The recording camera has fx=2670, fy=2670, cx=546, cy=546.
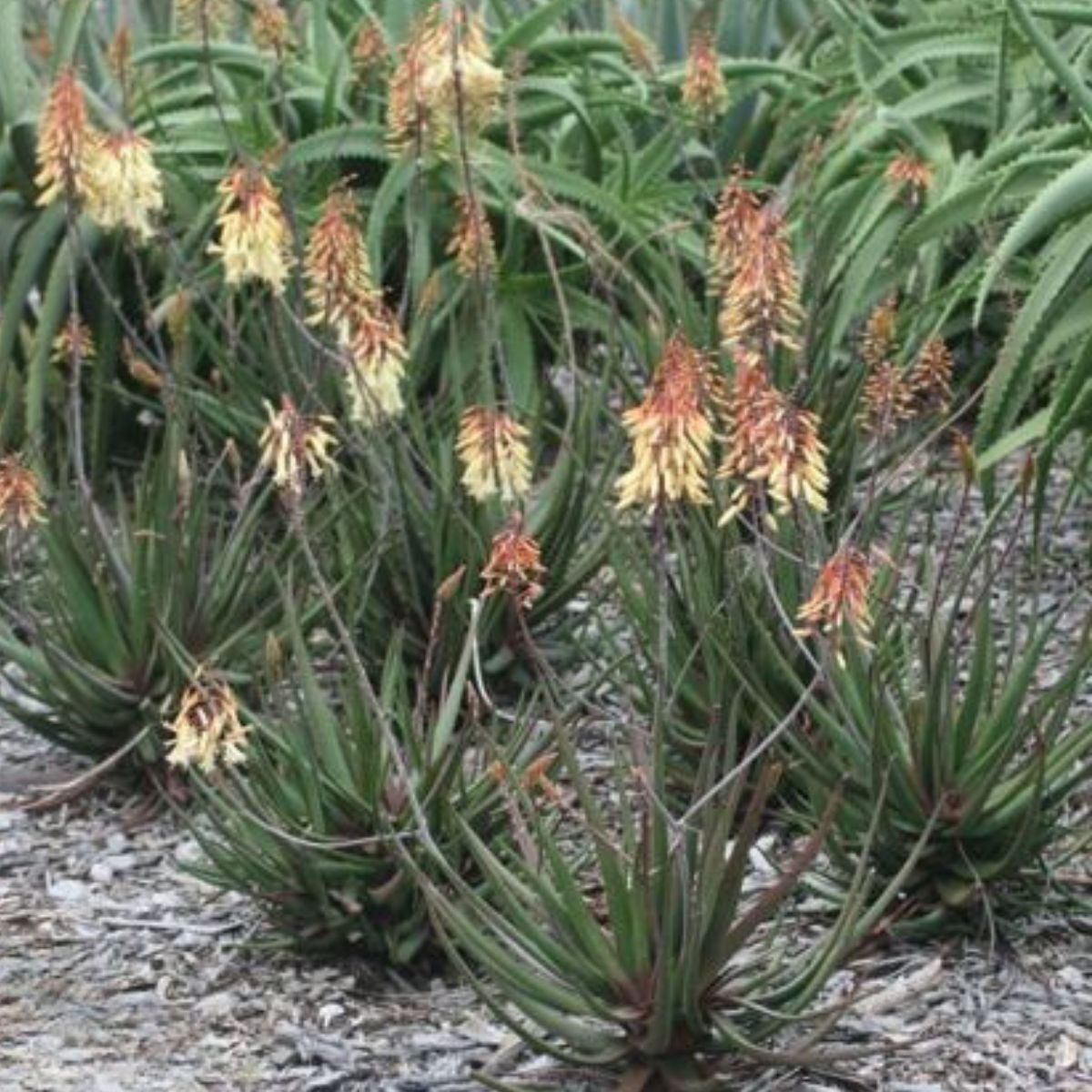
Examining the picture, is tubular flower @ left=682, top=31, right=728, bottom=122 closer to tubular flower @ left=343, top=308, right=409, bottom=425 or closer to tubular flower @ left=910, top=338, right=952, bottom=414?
tubular flower @ left=910, top=338, right=952, bottom=414

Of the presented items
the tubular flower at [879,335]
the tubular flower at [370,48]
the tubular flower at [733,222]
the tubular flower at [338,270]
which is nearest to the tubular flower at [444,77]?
the tubular flower at [338,270]

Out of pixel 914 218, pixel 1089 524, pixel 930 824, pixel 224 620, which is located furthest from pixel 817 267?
pixel 930 824

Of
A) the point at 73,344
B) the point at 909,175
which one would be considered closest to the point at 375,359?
the point at 73,344

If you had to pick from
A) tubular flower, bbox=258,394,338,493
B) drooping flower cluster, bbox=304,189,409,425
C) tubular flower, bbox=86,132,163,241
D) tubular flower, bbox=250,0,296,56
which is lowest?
tubular flower, bbox=258,394,338,493

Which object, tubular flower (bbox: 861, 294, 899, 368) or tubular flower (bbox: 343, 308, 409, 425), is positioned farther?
tubular flower (bbox: 861, 294, 899, 368)

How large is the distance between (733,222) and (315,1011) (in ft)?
4.50

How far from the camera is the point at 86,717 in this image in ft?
16.4

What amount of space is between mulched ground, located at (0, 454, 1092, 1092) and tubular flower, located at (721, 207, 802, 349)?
0.97m

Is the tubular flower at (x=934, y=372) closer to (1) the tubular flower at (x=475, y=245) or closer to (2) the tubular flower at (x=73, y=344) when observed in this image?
(1) the tubular flower at (x=475, y=245)

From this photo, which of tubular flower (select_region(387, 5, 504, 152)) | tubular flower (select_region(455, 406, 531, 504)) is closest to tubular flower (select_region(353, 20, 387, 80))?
tubular flower (select_region(387, 5, 504, 152))

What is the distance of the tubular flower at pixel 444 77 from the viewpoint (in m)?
3.87

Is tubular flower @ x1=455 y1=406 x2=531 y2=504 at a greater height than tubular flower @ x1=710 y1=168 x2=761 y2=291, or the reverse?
tubular flower @ x1=710 y1=168 x2=761 y2=291

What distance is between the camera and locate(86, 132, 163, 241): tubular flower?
441cm

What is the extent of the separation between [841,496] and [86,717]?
1521 millimetres
